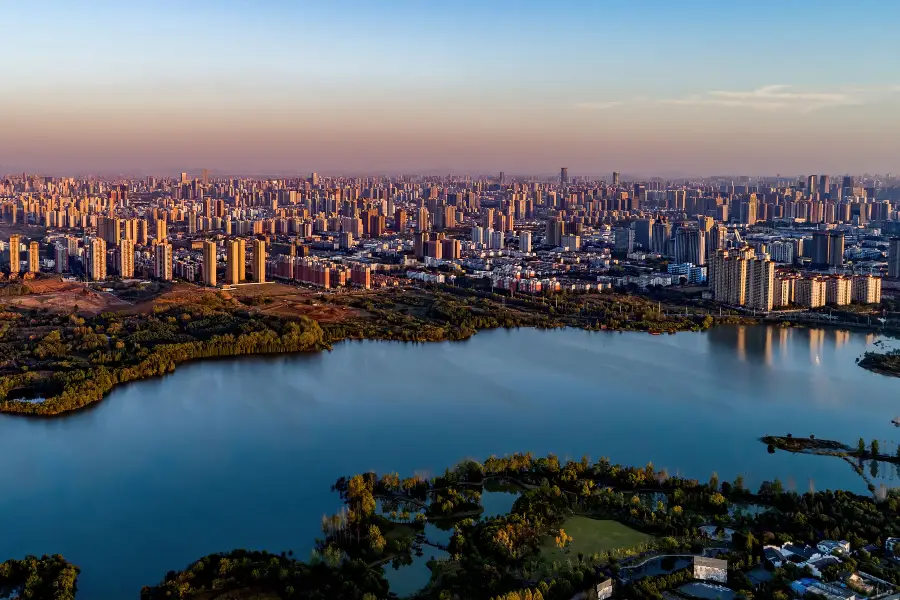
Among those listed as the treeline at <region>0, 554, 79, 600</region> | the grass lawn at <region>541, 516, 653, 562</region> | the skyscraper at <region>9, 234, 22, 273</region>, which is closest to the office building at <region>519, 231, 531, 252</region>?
the skyscraper at <region>9, 234, 22, 273</region>

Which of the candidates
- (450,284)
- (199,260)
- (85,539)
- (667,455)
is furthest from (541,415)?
(199,260)

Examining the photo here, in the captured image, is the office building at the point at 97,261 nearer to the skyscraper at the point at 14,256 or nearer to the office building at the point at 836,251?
the skyscraper at the point at 14,256

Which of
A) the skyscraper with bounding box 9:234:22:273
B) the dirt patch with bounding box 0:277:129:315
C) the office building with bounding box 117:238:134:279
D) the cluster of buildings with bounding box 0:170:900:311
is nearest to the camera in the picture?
the dirt patch with bounding box 0:277:129:315

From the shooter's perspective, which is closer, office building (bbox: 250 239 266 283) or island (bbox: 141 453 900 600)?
island (bbox: 141 453 900 600)

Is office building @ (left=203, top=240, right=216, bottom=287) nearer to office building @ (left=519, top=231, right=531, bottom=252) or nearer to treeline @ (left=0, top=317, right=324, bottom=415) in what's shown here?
treeline @ (left=0, top=317, right=324, bottom=415)

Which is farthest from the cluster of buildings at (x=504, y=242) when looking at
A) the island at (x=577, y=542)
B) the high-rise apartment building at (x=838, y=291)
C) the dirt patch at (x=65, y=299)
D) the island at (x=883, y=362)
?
the island at (x=577, y=542)

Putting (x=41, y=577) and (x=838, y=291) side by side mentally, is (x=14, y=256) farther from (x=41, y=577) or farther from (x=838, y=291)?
(x=838, y=291)
